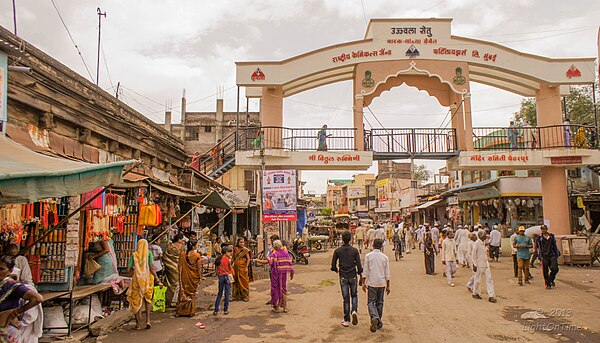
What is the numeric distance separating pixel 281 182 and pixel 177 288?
7.54 metres

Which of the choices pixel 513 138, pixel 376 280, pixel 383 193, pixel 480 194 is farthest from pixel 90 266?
pixel 383 193

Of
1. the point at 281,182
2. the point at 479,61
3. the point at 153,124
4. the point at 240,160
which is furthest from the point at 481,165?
the point at 153,124

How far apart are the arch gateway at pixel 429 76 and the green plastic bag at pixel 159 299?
8848 mm

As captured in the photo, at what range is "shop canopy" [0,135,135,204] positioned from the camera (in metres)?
4.42

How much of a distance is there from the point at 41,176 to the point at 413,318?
711 centimetres

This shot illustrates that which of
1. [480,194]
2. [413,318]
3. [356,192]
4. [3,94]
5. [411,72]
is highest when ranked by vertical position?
[411,72]

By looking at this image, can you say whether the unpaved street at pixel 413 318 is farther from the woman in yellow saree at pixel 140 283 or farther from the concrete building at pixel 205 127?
the concrete building at pixel 205 127

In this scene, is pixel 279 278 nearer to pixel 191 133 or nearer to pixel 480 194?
pixel 480 194

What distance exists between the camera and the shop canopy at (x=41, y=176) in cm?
442

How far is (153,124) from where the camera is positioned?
15.6m

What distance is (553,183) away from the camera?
18750 mm

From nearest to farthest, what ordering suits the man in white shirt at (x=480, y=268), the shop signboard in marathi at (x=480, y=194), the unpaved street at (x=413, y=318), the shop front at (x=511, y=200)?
the unpaved street at (x=413, y=318) < the man in white shirt at (x=480, y=268) < the shop front at (x=511, y=200) < the shop signboard in marathi at (x=480, y=194)

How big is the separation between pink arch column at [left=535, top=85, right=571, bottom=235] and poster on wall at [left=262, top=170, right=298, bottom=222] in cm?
1105

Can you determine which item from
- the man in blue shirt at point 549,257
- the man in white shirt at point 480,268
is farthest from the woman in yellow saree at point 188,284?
the man in blue shirt at point 549,257
